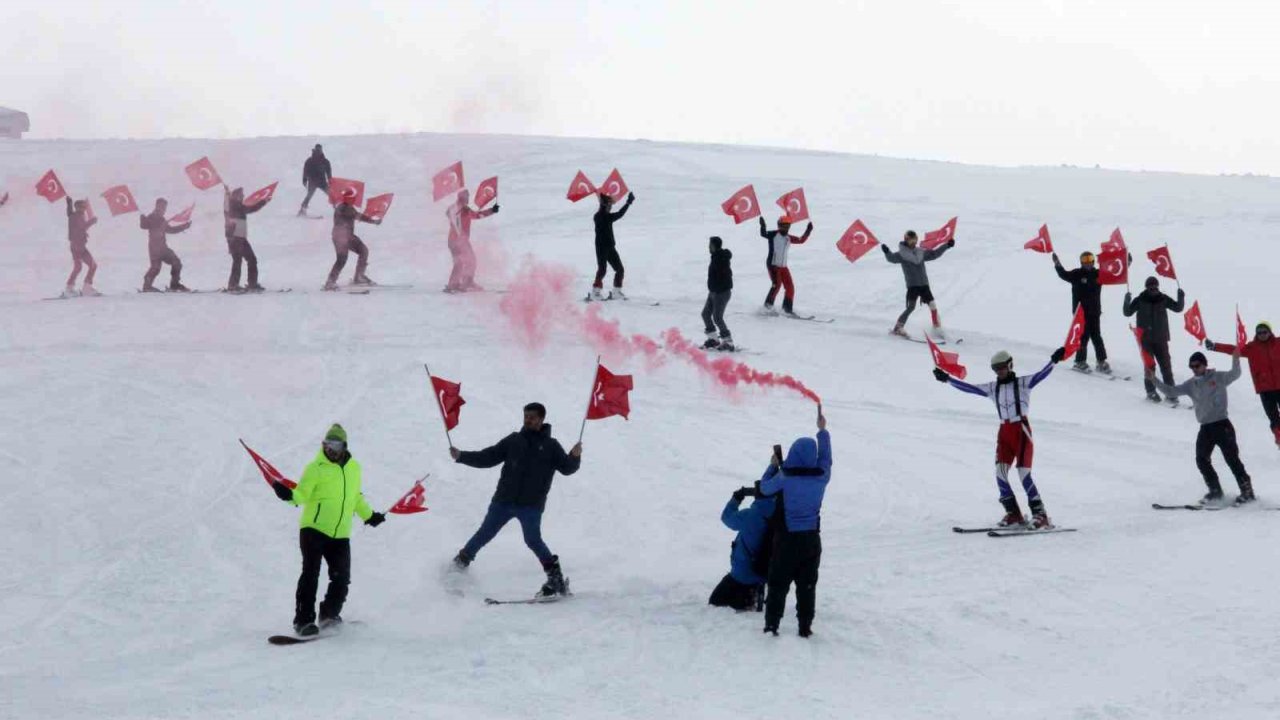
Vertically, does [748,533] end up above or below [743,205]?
below

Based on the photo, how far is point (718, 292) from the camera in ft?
58.4

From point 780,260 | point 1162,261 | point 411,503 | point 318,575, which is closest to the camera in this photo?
point 318,575

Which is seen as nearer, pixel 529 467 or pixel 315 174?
pixel 529 467

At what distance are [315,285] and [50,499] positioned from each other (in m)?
10.4

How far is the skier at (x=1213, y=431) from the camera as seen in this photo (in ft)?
40.5

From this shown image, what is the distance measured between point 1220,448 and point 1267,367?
213cm

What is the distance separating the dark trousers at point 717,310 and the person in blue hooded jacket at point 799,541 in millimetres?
8817

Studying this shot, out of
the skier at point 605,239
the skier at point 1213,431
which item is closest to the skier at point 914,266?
the skier at point 605,239

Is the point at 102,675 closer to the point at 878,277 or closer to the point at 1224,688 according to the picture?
the point at 1224,688

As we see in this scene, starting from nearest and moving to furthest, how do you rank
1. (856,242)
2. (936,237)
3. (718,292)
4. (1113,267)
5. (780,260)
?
(718,292) → (1113,267) → (780,260) → (936,237) → (856,242)

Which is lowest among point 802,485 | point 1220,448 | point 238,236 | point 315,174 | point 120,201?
point 802,485

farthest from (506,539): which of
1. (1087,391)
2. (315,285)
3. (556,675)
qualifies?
(315,285)

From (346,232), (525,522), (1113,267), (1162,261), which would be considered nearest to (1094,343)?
(1113,267)

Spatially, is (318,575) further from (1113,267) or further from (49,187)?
(49,187)
